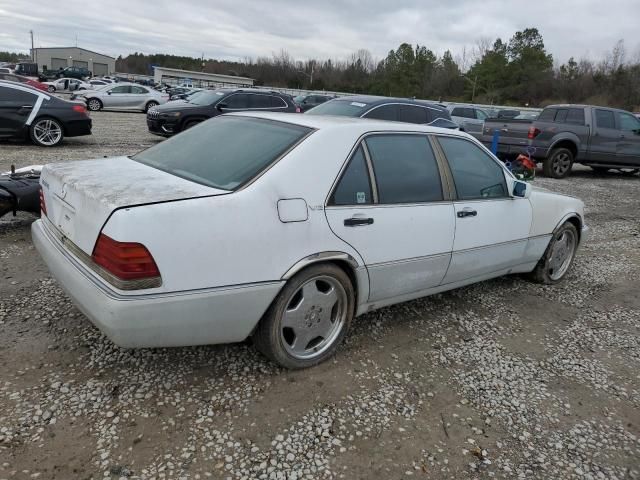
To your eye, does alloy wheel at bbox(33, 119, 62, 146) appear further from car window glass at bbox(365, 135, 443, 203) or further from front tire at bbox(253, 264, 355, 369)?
front tire at bbox(253, 264, 355, 369)

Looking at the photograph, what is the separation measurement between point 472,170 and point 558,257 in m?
1.75

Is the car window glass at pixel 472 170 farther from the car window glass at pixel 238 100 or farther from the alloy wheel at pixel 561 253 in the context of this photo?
the car window glass at pixel 238 100

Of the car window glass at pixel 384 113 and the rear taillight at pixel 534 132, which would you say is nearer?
the car window glass at pixel 384 113

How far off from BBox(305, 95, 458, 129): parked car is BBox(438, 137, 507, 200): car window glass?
542 centimetres

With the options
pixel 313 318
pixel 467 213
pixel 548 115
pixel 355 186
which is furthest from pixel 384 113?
pixel 313 318

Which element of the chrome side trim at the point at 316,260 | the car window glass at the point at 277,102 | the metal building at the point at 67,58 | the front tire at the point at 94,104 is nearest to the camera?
the chrome side trim at the point at 316,260

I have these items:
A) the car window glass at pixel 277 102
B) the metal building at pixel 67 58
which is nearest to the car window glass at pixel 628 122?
the car window glass at pixel 277 102

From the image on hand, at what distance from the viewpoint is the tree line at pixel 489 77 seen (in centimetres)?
5416

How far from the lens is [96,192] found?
2.50 m

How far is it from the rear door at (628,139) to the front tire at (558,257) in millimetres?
8884

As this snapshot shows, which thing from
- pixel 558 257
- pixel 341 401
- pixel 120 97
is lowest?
pixel 341 401

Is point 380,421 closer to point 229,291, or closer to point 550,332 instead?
point 229,291

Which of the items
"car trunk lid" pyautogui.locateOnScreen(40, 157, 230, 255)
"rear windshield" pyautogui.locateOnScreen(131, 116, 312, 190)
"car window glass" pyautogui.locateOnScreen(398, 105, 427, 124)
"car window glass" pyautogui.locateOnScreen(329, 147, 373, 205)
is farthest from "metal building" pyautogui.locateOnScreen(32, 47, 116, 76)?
"car window glass" pyautogui.locateOnScreen(329, 147, 373, 205)

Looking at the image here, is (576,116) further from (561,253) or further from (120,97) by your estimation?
(120,97)
